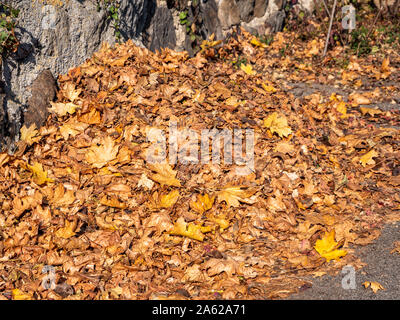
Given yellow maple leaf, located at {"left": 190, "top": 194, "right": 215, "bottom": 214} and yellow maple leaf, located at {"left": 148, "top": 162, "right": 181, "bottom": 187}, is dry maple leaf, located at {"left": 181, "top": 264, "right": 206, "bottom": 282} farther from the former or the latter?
yellow maple leaf, located at {"left": 148, "top": 162, "right": 181, "bottom": 187}

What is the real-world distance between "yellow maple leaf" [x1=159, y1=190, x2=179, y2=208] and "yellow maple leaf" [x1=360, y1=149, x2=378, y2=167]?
2065mm

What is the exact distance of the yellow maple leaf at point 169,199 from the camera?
11.1ft

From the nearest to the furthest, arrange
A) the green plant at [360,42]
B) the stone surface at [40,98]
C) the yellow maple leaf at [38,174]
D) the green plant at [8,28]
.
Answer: the yellow maple leaf at [38,174] < the green plant at [8,28] < the stone surface at [40,98] < the green plant at [360,42]

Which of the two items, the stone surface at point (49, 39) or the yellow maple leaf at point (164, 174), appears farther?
the stone surface at point (49, 39)

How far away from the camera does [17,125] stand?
3.93m

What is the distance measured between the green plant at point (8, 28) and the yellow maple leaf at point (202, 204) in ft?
7.73

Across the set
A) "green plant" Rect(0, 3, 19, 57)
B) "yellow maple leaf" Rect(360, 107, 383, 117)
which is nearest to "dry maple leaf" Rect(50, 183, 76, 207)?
"green plant" Rect(0, 3, 19, 57)

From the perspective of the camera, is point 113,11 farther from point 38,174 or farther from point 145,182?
point 145,182

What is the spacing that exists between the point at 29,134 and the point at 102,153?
0.83 metres

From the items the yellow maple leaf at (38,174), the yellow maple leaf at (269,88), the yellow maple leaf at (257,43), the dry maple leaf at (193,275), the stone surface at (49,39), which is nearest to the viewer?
the dry maple leaf at (193,275)

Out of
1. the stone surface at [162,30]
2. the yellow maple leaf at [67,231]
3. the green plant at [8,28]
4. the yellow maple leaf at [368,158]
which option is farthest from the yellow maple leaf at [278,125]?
the green plant at [8,28]

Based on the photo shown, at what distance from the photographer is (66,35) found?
4.65 meters

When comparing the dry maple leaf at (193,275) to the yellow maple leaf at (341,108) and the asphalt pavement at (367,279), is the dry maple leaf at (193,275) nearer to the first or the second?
the asphalt pavement at (367,279)

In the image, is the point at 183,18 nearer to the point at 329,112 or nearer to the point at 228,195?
the point at 329,112
